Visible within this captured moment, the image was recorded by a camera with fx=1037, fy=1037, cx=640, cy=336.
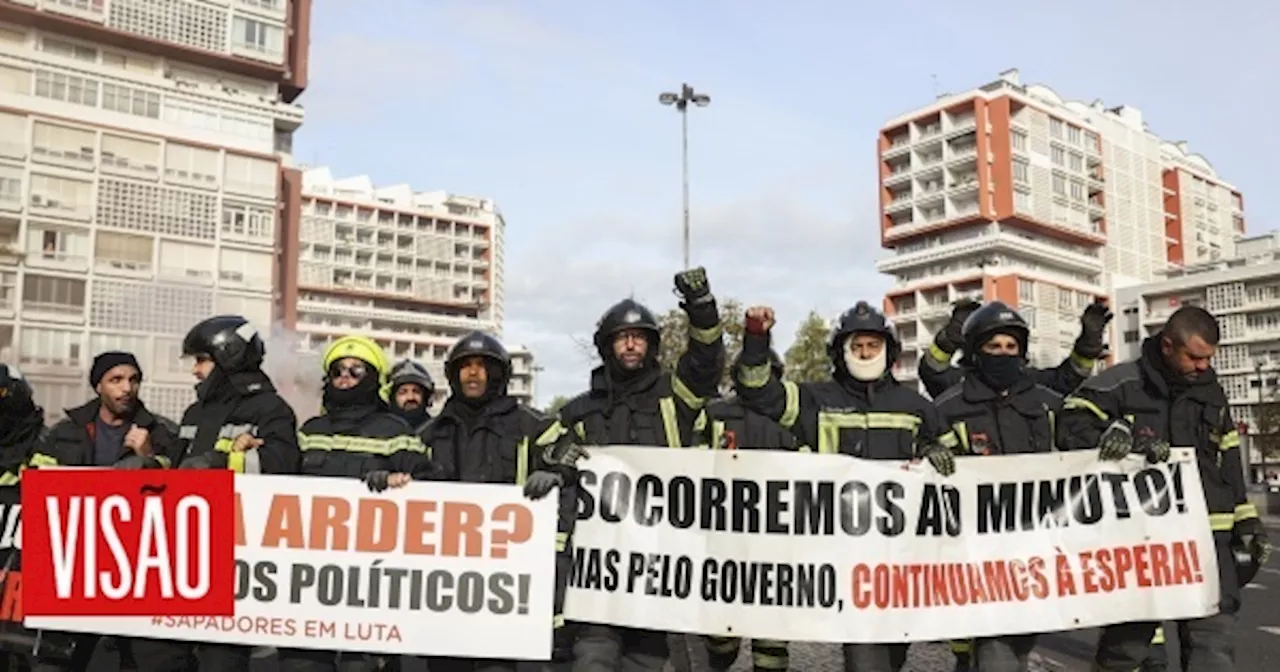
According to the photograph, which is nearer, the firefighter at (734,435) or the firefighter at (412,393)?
the firefighter at (734,435)

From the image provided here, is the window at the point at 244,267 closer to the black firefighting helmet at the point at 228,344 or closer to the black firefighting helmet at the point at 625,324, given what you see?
the black firefighting helmet at the point at 228,344

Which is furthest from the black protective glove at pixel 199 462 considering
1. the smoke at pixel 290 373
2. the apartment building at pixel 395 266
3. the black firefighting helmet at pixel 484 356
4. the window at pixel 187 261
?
the apartment building at pixel 395 266

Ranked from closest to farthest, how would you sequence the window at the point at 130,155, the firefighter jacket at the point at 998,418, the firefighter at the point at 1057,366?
the firefighter jacket at the point at 998,418 → the firefighter at the point at 1057,366 → the window at the point at 130,155

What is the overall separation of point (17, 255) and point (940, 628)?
60660mm

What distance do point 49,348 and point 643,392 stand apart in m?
58.3

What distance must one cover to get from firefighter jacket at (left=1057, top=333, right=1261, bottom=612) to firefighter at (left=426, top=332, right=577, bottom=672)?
3.03m

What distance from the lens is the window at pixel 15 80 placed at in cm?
5606

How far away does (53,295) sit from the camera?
55.9 m

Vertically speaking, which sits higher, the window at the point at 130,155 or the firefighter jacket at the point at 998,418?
the window at the point at 130,155

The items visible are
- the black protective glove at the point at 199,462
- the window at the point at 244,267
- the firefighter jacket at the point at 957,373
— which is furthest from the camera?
the window at the point at 244,267

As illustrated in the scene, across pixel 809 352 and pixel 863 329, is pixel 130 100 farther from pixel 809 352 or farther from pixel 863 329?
pixel 863 329

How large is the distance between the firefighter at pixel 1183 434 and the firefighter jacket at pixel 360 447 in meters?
3.81

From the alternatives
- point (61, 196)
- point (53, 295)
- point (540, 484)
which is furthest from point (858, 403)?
point (61, 196)

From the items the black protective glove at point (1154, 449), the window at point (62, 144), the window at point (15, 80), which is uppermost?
the window at point (15, 80)
